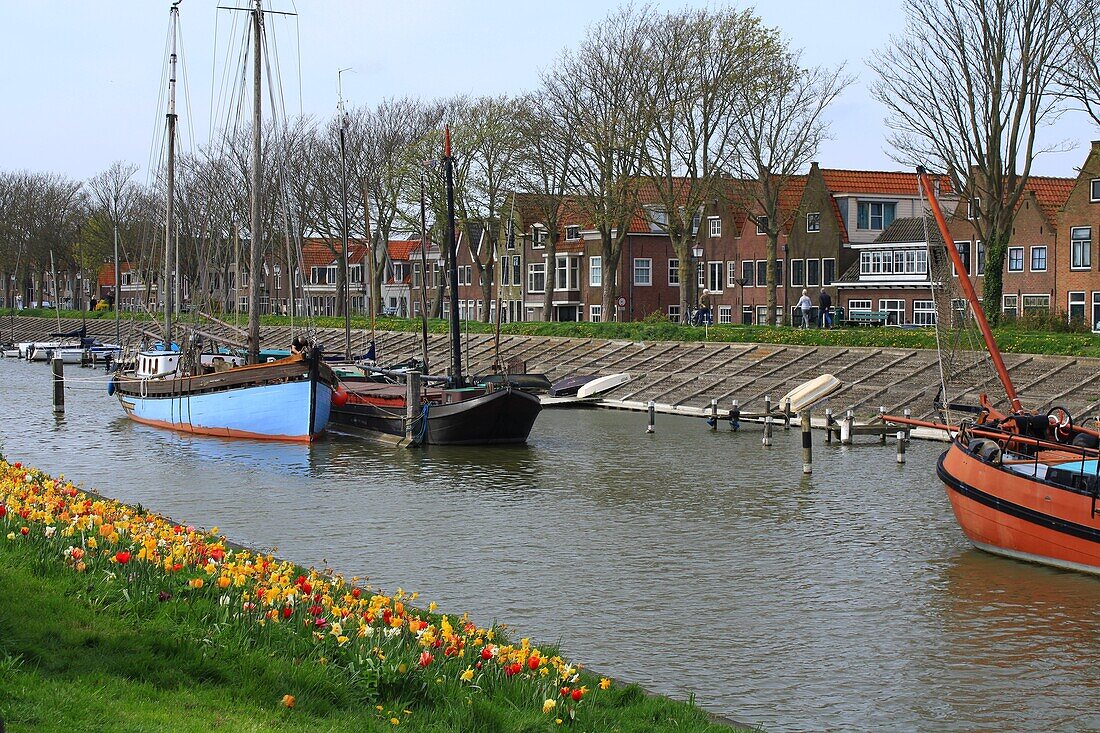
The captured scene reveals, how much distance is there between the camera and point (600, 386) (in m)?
53.6

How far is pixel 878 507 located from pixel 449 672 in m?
17.3

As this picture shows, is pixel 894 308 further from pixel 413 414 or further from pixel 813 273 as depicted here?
pixel 413 414

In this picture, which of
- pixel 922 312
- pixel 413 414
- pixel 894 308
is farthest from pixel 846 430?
pixel 894 308

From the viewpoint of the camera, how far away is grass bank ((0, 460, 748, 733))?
888 cm

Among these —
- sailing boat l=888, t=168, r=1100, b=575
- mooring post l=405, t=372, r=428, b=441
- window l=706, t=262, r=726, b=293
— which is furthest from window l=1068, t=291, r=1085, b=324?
sailing boat l=888, t=168, r=1100, b=575

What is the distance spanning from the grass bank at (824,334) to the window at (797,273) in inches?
769

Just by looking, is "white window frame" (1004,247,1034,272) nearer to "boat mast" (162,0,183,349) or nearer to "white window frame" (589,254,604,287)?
"white window frame" (589,254,604,287)

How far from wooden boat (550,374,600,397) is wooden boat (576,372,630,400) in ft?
1.38

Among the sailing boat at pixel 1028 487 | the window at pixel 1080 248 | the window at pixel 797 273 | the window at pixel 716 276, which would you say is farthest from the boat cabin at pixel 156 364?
the window at pixel 716 276

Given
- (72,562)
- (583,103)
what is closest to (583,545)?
(72,562)

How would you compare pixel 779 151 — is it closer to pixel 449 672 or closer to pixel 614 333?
pixel 614 333

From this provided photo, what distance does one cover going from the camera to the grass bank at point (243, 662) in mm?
8875

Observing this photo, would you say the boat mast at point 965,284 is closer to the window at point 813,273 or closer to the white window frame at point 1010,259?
the white window frame at point 1010,259

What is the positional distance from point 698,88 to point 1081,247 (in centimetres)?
2198
